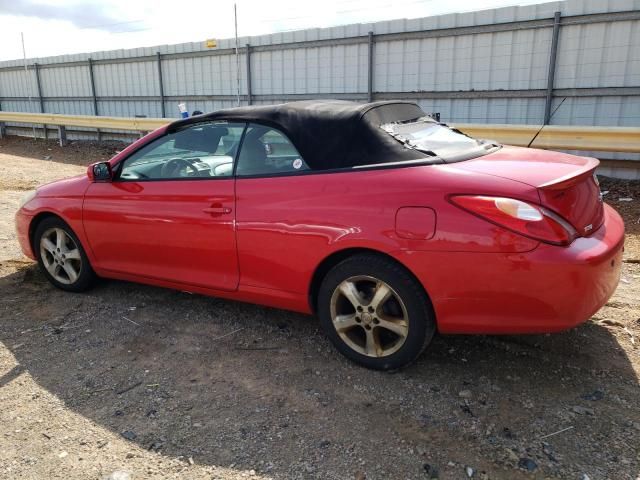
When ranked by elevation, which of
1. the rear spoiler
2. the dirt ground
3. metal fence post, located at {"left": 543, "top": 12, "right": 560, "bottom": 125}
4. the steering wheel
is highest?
metal fence post, located at {"left": 543, "top": 12, "right": 560, "bottom": 125}

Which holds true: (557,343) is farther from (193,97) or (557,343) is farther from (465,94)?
(193,97)

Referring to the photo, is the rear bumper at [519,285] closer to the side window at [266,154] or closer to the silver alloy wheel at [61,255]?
the side window at [266,154]

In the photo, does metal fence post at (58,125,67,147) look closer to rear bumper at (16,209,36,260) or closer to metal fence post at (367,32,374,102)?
metal fence post at (367,32,374,102)

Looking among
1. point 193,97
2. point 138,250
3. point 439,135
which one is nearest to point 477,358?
point 439,135

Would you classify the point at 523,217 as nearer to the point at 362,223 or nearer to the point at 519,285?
the point at 519,285

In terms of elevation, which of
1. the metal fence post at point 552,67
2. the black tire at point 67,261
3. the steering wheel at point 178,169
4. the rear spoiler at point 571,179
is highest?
the metal fence post at point 552,67

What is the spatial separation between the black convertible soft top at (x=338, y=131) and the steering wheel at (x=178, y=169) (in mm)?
484

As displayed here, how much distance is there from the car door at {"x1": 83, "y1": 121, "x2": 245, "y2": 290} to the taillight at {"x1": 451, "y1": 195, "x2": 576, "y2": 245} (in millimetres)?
1541

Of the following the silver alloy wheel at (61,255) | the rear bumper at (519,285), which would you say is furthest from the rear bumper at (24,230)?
the rear bumper at (519,285)

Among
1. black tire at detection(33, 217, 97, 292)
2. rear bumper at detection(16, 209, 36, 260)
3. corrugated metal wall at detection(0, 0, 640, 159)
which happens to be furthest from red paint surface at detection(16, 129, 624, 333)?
corrugated metal wall at detection(0, 0, 640, 159)

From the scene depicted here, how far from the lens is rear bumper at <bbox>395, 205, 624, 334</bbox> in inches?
98.3

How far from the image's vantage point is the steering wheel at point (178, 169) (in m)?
3.69

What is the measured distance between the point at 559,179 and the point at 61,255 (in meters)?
3.81

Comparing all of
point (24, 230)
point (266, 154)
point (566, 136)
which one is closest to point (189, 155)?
point (266, 154)
